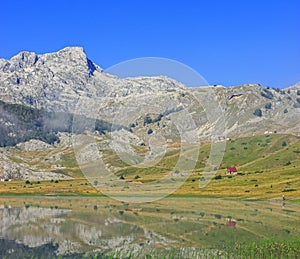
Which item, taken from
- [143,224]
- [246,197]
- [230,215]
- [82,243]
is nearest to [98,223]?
[143,224]

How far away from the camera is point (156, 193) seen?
602 feet

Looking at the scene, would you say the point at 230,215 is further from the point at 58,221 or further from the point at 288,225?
the point at 58,221

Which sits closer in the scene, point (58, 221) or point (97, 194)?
point (58, 221)

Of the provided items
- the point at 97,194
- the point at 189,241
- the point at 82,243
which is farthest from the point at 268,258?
the point at 97,194

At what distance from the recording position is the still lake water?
6825 cm

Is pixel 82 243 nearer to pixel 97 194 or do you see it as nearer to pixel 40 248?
pixel 40 248

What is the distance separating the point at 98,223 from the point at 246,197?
8438 cm

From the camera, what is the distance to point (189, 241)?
240 ft

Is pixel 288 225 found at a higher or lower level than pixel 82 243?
higher

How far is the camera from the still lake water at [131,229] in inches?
2687

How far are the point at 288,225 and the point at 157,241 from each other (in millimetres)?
31574

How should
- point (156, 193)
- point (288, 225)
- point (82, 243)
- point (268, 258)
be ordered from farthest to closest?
point (156, 193) → point (288, 225) → point (82, 243) → point (268, 258)

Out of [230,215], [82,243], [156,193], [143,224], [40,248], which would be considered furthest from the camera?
[156,193]

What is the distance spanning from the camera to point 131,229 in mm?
89500
